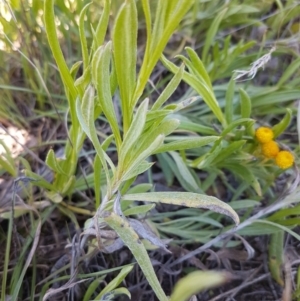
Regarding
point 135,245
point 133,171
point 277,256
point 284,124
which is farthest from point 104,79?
point 277,256

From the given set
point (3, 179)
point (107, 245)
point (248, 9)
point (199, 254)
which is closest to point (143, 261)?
point (107, 245)

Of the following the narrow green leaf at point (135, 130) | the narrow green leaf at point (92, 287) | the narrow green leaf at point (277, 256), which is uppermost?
the narrow green leaf at point (135, 130)

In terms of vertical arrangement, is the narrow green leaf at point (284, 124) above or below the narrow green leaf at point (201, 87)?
below

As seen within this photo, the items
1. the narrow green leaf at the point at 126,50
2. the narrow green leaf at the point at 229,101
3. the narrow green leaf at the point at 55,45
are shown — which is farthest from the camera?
the narrow green leaf at the point at 229,101

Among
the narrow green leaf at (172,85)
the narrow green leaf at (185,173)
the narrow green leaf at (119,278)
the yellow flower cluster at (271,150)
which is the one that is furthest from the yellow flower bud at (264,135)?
the narrow green leaf at (119,278)

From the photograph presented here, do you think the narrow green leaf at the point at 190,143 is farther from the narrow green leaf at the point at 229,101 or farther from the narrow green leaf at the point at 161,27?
the narrow green leaf at the point at 229,101

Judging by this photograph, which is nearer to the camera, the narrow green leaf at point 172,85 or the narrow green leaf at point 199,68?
the narrow green leaf at point 172,85

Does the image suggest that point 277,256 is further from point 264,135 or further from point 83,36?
point 83,36
